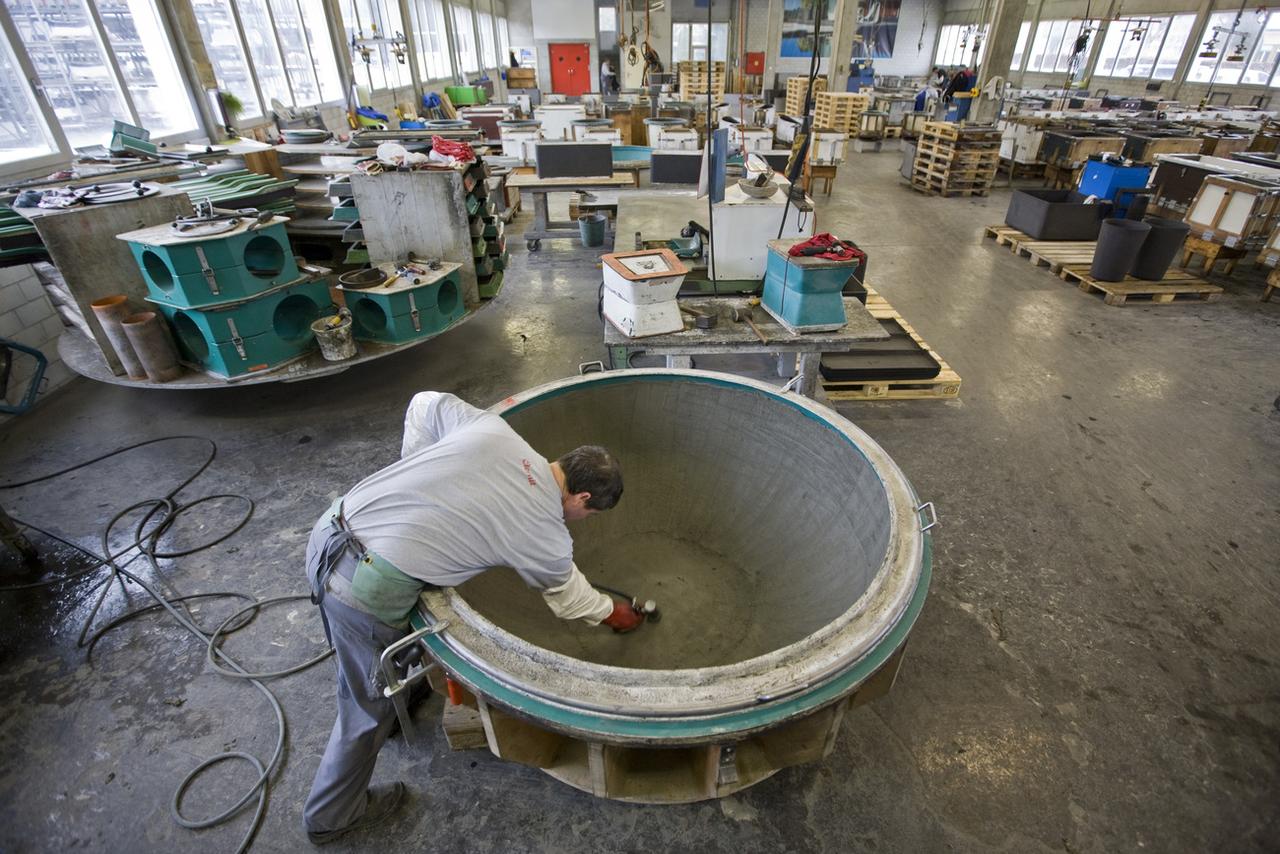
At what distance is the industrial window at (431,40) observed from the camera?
1291 cm

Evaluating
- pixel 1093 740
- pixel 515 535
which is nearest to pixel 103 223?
pixel 515 535

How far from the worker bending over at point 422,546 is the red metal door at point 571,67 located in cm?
1694

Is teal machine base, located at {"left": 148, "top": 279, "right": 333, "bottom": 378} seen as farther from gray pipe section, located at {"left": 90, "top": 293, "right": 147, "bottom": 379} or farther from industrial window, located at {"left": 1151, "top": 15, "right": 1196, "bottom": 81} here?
industrial window, located at {"left": 1151, "top": 15, "right": 1196, "bottom": 81}

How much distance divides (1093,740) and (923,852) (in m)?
0.83

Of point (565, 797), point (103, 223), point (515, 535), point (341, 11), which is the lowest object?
point (565, 797)

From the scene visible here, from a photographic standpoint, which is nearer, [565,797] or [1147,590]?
[565,797]

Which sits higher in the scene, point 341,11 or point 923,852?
point 341,11

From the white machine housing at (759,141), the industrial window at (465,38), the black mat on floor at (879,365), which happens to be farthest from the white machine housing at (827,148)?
the industrial window at (465,38)

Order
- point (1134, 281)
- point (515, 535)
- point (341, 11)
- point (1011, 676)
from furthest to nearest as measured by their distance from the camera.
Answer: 1. point (341, 11)
2. point (1134, 281)
3. point (1011, 676)
4. point (515, 535)

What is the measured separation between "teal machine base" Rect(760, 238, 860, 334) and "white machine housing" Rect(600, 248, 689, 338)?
22.0 inches

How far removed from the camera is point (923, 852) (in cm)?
183

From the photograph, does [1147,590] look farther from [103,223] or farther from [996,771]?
[103,223]

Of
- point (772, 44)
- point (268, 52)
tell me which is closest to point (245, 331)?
point (268, 52)

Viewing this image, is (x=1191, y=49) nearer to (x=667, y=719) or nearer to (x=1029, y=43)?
(x=1029, y=43)
